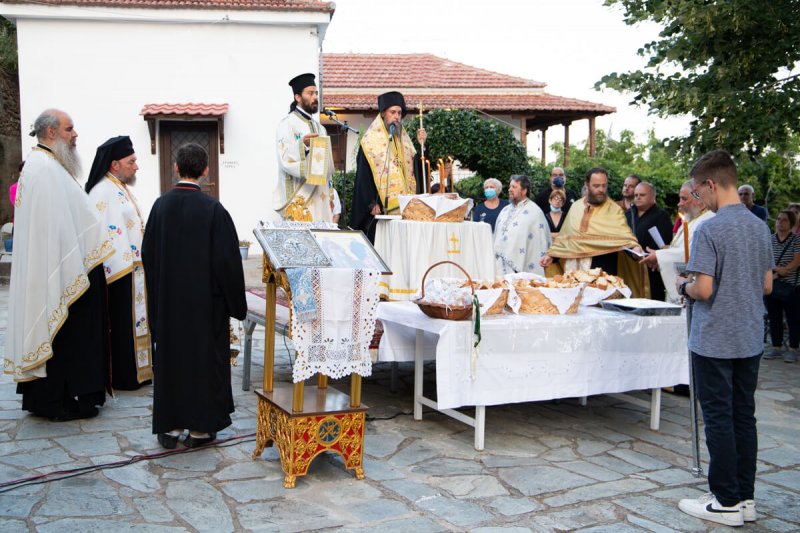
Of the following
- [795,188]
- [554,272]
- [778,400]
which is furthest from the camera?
[795,188]

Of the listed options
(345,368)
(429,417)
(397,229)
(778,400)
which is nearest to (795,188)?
(778,400)

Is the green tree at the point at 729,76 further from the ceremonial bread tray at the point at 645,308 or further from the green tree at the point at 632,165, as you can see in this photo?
the ceremonial bread tray at the point at 645,308

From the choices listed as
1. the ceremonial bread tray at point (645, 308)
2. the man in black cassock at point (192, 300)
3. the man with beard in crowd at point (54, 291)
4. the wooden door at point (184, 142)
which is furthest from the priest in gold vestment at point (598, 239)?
the wooden door at point (184, 142)

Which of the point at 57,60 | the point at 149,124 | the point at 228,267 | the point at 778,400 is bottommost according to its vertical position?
the point at 778,400

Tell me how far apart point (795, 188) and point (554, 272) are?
36.0 ft

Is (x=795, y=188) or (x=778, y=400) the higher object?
(x=795, y=188)

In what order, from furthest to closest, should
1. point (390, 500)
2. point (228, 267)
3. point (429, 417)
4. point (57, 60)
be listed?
point (57, 60) → point (429, 417) → point (228, 267) → point (390, 500)

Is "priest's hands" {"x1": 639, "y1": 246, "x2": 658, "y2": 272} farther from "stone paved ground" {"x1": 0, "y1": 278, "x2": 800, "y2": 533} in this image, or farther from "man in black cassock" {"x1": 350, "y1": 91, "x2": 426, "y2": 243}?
"man in black cassock" {"x1": 350, "y1": 91, "x2": 426, "y2": 243}

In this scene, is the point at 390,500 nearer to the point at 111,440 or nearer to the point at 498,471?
the point at 498,471

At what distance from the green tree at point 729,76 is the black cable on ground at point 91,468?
18.4 feet

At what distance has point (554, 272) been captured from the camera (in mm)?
7414

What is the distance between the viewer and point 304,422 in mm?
4223

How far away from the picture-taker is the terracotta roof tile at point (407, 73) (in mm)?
22266

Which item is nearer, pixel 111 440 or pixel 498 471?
pixel 498 471
